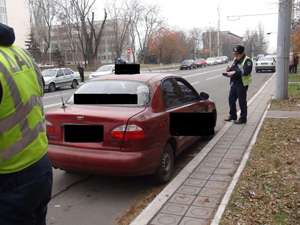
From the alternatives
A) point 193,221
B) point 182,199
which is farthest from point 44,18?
point 193,221

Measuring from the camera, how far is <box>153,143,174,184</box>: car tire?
546 cm

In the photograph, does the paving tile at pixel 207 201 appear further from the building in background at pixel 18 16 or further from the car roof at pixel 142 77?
the building in background at pixel 18 16

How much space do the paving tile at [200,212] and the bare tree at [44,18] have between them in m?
65.2

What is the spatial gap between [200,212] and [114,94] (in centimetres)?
214

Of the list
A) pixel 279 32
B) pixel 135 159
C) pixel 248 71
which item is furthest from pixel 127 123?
pixel 279 32

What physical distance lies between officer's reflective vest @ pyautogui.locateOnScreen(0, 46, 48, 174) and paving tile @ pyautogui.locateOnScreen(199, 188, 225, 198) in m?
2.98

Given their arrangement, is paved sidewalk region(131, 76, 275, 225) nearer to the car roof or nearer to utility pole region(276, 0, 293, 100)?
the car roof

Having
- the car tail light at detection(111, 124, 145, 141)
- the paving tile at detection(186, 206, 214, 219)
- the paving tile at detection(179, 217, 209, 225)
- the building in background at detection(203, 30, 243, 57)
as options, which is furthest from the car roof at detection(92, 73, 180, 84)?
the building in background at detection(203, 30, 243, 57)

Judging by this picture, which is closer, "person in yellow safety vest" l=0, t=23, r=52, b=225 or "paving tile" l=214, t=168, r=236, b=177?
"person in yellow safety vest" l=0, t=23, r=52, b=225

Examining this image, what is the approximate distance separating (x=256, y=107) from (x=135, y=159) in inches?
336

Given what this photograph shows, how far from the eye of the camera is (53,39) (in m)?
96.4

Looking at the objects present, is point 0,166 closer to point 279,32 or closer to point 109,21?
point 279,32

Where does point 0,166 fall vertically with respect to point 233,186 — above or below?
above

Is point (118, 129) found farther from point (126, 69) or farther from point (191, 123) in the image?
point (126, 69)
